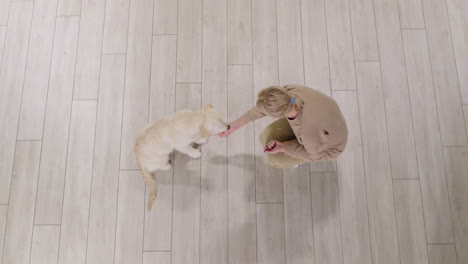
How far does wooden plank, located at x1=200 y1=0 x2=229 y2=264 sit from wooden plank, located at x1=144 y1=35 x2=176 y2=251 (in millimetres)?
231

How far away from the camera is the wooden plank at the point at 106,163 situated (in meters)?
2.04

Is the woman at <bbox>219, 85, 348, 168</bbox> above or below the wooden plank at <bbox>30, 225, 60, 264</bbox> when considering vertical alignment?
above

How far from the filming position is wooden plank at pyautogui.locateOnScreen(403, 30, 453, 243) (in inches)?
81.4

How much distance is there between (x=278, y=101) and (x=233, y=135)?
3.12 feet

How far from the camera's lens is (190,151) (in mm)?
2043

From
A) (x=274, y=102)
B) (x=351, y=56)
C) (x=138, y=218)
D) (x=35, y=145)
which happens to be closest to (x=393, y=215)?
(x=351, y=56)

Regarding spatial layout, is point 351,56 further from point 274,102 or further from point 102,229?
point 102,229

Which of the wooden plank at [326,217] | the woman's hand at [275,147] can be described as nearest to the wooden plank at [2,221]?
the woman's hand at [275,147]

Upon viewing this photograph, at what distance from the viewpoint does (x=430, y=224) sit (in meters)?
2.06

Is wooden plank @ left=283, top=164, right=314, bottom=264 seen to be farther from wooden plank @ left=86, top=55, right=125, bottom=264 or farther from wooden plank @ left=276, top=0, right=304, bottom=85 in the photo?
wooden plank @ left=86, top=55, right=125, bottom=264

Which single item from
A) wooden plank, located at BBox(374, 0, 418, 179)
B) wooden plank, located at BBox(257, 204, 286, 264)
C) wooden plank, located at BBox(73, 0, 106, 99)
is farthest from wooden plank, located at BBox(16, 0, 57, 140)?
wooden plank, located at BBox(374, 0, 418, 179)

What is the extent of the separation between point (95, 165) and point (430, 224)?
2.34 meters

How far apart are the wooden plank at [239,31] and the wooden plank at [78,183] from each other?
1.11 meters

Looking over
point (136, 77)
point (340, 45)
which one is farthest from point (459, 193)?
point (136, 77)
